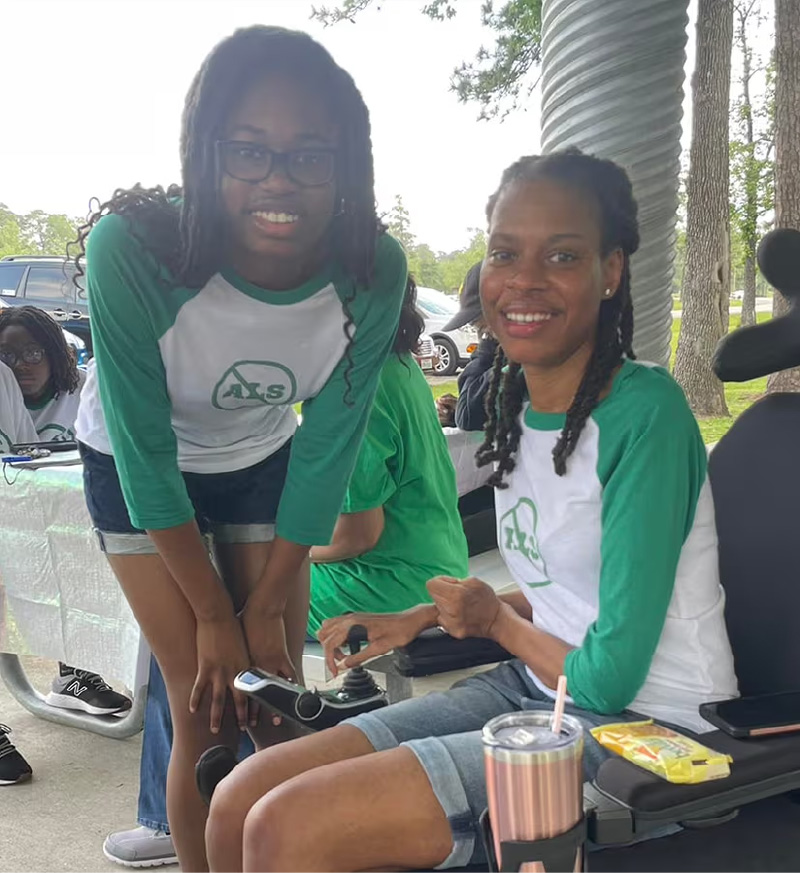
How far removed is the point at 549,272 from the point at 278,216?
1.56 ft

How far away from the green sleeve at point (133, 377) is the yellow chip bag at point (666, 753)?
0.90m

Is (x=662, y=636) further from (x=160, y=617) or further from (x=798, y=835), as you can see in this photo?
(x=160, y=617)

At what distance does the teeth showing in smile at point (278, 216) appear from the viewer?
164cm

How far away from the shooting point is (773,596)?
4.98ft

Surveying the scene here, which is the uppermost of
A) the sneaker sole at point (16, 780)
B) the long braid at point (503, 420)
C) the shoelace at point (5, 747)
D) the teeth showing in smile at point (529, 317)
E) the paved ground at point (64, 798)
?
the teeth showing in smile at point (529, 317)

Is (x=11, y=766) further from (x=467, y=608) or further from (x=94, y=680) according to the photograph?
(x=467, y=608)

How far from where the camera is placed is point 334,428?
1893 millimetres

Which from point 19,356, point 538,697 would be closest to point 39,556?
point 19,356

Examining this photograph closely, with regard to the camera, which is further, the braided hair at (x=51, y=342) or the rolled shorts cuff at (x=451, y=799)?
the braided hair at (x=51, y=342)

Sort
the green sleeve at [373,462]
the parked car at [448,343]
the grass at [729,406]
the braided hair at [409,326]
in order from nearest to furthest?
1. the green sleeve at [373,462]
2. the braided hair at [409,326]
3. the grass at [729,406]
4. the parked car at [448,343]

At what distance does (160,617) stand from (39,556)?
126 cm

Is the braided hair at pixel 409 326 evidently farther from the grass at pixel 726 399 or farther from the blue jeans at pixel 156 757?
the grass at pixel 726 399

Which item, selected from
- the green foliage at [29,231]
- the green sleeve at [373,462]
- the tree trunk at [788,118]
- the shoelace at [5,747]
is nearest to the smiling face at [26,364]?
the shoelace at [5,747]

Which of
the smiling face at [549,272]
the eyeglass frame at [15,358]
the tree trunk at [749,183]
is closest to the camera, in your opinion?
the smiling face at [549,272]
